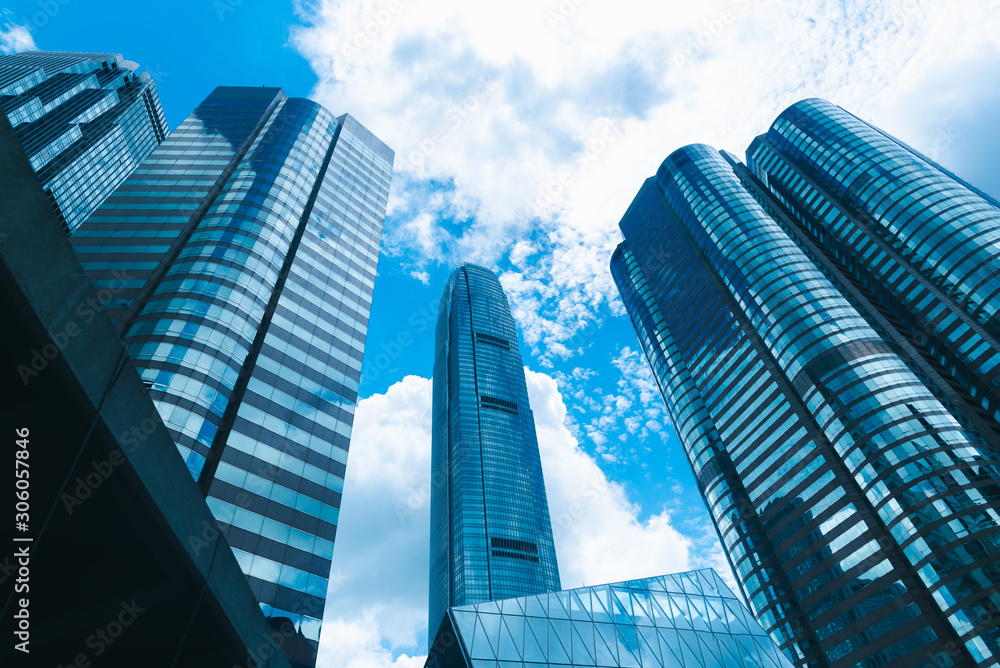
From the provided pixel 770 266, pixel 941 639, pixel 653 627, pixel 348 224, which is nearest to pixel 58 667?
pixel 653 627

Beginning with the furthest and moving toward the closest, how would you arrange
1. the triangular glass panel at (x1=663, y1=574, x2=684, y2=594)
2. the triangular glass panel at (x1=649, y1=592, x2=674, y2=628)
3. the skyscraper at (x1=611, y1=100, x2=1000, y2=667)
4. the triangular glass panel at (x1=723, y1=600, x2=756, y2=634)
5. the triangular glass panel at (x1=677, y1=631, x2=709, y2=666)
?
the skyscraper at (x1=611, y1=100, x2=1000, y2=667), the triangular glass panel at (x1=663, y1=574, x2=684, y2=594), the triangular glass panel at (x1=723, y1=600, x2=756, y2=634), the triangular glass panel at (x1=649, y1=592, x2=674, y2=628), the triangular glass panel at (x1=677, y1=631, x2=709, y2=666)

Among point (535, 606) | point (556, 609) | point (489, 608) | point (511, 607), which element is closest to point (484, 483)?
point (535, 606)

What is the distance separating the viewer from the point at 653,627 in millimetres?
33812

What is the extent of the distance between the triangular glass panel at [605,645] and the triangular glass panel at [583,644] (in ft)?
0.97

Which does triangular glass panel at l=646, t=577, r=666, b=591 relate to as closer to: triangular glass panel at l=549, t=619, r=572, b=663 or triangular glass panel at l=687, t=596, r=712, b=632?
triangular glass panel at l=687, t=596, r=712, b=632

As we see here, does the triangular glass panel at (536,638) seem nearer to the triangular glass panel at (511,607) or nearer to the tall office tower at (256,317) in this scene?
the triangular glass panel at (511,607)

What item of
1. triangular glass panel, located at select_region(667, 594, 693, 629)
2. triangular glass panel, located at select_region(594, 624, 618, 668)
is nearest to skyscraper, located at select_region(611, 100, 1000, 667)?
triangular glass panel, located at select_region(667, 594, 693, 629)

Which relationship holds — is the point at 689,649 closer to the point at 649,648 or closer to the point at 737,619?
the point at 649,648

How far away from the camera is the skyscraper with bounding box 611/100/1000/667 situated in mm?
55406

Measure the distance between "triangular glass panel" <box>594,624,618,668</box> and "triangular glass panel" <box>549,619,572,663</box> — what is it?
1.70 m

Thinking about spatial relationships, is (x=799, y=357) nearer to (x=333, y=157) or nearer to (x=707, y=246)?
(x=707, y=246)

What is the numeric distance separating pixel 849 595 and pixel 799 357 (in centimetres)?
2920

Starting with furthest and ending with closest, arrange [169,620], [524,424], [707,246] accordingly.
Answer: [524,424], [707,246], [169,620]

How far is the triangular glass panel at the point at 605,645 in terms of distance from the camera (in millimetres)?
31000
